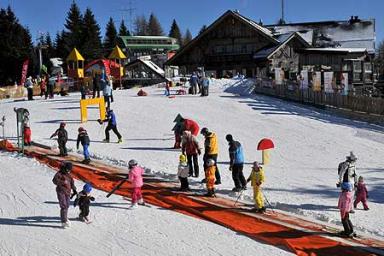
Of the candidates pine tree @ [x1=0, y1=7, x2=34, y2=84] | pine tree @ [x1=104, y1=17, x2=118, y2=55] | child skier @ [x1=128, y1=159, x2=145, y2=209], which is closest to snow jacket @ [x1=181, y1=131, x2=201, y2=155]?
child skier @ [x1=128, y1=159, x2=145, y2=209]

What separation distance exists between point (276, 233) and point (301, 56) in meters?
38.8

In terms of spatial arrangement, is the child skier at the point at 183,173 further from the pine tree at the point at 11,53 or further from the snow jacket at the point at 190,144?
the pine tree at the point at 11,53

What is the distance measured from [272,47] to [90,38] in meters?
33.4

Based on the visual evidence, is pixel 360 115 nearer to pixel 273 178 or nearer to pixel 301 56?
pixel 273 178

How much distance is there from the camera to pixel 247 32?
160 ft

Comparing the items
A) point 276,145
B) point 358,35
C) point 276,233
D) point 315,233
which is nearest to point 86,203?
point 276,233

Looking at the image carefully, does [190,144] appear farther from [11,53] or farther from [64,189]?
[11,53]

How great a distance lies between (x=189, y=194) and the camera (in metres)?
13.1

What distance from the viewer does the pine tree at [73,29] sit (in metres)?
73.1

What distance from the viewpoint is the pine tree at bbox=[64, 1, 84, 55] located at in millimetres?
73062

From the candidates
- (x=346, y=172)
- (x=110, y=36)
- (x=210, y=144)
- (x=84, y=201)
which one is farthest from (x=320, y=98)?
(x=110, y=36)

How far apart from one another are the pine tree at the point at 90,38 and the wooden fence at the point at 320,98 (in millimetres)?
38636

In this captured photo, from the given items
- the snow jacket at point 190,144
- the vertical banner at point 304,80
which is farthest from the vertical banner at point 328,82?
the snow jacket at point 190,144

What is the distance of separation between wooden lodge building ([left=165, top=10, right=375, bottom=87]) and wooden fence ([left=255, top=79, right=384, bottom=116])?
32.9 feet
